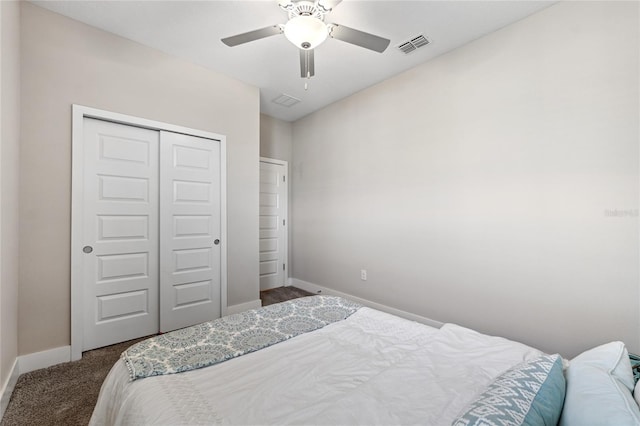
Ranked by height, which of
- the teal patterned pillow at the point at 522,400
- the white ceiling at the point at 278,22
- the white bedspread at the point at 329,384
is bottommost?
the white bedspread at the point at 329,384

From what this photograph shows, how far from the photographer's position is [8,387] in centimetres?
179

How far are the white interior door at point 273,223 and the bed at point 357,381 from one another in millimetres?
2865

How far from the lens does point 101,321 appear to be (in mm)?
2484

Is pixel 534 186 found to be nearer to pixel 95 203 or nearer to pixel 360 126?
pixel 360 126

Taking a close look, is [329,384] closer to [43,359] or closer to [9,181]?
[9,181]

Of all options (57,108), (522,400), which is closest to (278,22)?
(57,108)

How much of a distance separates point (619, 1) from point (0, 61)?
3.89 meters

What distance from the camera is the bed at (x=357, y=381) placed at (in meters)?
0.83

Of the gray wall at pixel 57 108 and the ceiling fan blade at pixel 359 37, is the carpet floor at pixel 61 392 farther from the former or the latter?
the ceiling fan blade at pixel 359 37

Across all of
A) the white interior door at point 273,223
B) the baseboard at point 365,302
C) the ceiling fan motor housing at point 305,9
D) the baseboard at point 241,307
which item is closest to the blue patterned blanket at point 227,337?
the baseboard at point 365,302

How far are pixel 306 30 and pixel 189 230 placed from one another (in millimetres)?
2218

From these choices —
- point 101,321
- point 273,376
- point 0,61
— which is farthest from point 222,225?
point 273,376

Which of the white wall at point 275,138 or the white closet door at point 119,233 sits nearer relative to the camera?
the white closet door at point 119,233

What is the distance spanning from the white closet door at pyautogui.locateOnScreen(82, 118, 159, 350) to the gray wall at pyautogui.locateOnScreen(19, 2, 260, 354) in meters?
0.15
